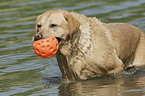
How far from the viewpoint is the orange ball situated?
6.51 metres

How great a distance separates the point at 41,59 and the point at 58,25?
2.98m

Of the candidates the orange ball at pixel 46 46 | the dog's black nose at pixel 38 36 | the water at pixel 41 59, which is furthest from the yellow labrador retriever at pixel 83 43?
the water at pixel 41 59

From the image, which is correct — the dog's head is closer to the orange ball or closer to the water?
the orange ball

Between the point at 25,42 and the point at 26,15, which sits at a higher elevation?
the point at 26,15

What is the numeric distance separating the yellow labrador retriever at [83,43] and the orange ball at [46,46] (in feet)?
0.37

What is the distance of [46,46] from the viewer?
6.59 meters

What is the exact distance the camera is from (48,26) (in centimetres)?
677

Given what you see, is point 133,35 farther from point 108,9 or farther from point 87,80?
point 108,9

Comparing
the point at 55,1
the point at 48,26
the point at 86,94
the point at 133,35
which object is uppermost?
the point at 55,1

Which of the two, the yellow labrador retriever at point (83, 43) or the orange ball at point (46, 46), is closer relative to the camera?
the orange ball at point (46, 46)

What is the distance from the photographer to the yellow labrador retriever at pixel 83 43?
6.82 meters

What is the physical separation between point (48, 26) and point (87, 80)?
1.59m

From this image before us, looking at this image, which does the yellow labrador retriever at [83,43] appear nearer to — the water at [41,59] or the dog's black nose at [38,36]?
the dog's black nose at [38,36]

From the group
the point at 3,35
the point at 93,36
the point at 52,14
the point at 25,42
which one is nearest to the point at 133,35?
the point at 93,36
